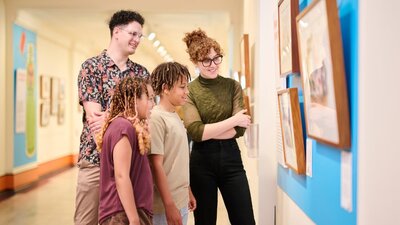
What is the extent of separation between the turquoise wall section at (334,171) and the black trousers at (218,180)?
45cm

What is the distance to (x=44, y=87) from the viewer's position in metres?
9.04

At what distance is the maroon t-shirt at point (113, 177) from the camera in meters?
2.09

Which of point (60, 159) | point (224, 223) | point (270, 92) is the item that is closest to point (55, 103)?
point (60, 159)

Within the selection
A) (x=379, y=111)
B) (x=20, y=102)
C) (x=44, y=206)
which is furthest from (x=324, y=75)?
(x=20, y=102)

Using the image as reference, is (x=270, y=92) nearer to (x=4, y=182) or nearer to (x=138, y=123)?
(x=138, y=123)

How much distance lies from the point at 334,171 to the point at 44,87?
833 cm

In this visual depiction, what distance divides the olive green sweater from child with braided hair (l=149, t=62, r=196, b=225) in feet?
1.07

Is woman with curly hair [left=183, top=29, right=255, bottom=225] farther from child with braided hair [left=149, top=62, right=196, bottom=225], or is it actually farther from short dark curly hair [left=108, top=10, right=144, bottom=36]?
short dark curly hair [left=108, top=10, right=144, bottom=36]

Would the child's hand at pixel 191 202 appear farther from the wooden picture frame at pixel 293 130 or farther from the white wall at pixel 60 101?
the white wall at pixel 60 101

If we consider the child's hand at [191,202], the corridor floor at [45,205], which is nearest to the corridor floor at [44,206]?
the corridor floor at [45,205]

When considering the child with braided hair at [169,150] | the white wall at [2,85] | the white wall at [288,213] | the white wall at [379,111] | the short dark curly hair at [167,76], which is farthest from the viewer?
the white wall at [2,85]

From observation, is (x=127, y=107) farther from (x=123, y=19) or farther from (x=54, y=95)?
(x=54, y=95)

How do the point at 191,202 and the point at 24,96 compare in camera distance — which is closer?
the point at 191,202

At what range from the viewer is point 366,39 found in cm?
123
